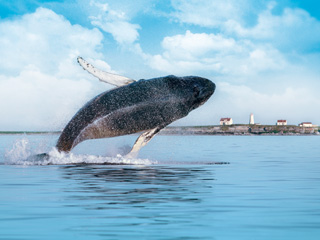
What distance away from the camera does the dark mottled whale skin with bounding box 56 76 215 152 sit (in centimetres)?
2106

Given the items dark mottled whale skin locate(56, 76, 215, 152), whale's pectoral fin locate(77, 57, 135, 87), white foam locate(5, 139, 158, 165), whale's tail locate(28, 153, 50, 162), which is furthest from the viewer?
white foam locate(5, 139, 158, 165)

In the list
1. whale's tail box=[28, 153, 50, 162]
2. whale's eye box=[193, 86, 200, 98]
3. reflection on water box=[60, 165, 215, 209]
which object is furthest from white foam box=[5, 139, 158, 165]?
whale's eye box=[193, 86, 200, 98]

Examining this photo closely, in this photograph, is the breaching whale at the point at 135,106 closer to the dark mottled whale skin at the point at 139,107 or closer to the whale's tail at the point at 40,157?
the dark mottled whale skin at the point at 139,107

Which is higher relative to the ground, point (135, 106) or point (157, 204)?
point (135, 106)

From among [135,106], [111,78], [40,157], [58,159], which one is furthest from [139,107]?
[40,157]

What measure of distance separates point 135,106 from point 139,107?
155 mm

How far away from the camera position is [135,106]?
20953mm

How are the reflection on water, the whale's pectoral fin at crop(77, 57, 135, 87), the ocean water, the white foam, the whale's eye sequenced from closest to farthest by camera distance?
the ocean water
the reflection on water
the whale's eye
the whale's pectoral fin at crop(77, 57, 135, 87)
the white foam

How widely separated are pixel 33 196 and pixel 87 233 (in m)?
4.92

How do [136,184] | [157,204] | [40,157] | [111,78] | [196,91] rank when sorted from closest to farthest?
[157,204] → [136,184] → [196,91] → [111,78] → [40,157]

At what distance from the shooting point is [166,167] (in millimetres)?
23781

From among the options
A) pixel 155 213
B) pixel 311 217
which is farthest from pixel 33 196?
pixel 311 217

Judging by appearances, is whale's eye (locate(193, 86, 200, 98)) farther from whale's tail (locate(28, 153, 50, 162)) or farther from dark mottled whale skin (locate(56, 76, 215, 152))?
whale's tail (locate(28, 153, 50, 162))

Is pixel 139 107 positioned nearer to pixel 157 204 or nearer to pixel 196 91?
pixel 196 91
